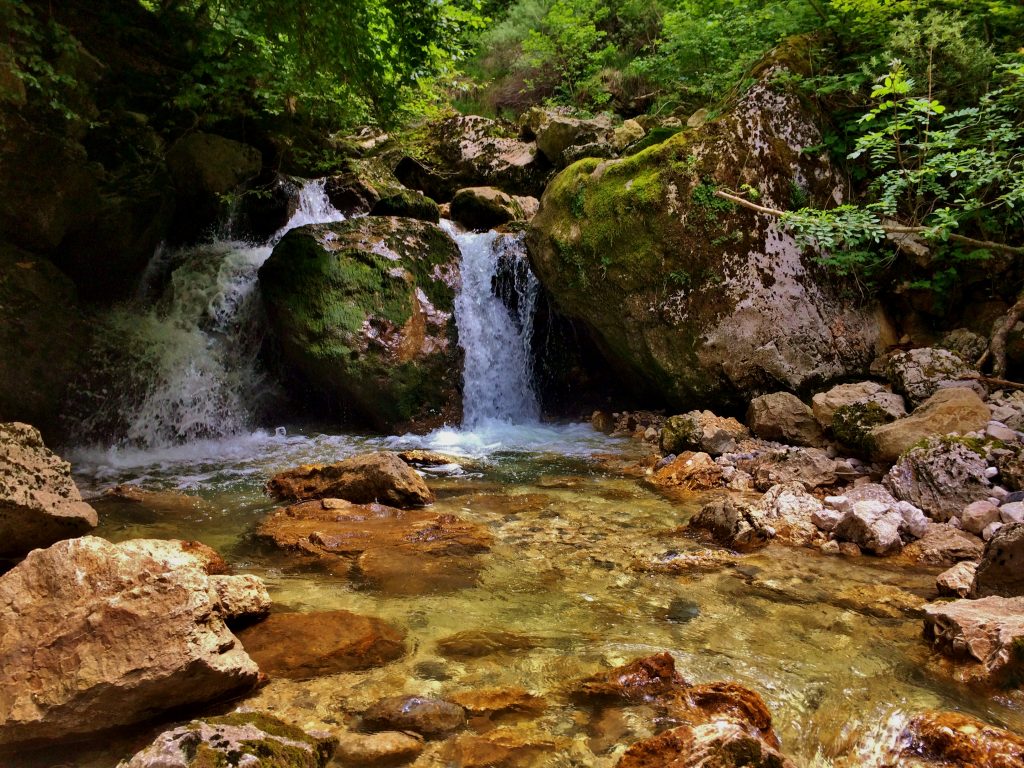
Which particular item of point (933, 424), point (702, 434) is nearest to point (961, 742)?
point (933, 424)

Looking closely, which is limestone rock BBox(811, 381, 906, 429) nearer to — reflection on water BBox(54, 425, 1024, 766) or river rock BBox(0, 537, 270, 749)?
reflection on water BBox(54, 425, 1024, 766)

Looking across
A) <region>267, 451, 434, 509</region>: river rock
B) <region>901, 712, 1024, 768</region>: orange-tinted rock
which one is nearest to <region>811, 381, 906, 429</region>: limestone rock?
<region>267, 451, 434, 509</region>: river rock

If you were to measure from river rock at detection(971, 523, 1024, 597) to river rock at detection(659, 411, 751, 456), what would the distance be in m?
3.53

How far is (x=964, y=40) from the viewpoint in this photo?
6.99 metres

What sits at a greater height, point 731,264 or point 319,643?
point 731,264

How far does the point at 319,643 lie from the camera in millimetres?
3025

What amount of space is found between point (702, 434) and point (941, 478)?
2.57 m

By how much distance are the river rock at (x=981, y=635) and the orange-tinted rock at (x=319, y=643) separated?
2527mm

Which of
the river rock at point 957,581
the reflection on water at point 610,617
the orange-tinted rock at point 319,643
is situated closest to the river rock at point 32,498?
the reflection on water at point 610,617

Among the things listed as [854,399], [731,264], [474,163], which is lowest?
[854,399]

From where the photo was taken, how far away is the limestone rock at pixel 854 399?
6496 mm

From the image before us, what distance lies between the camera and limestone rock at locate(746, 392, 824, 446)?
23.2ft

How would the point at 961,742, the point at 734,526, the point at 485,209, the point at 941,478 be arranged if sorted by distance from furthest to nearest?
the point at 485,209, the point at 941,478, the point at 734,526, the point at 961,742

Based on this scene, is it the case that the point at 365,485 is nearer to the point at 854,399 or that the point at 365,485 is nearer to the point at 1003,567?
the point at 1003,567
